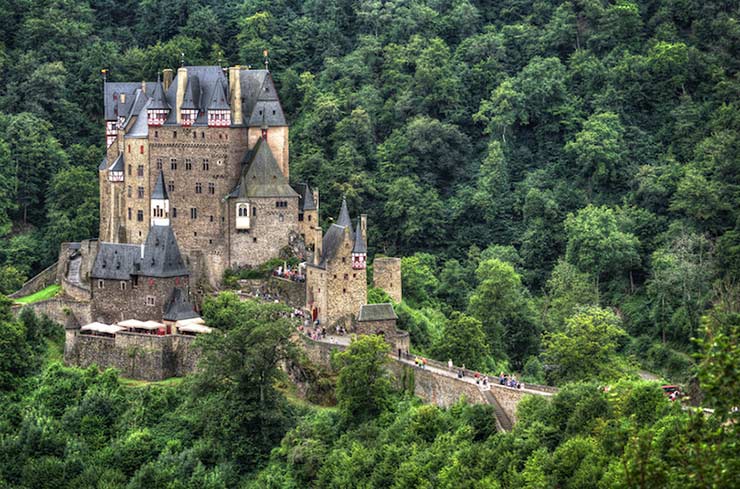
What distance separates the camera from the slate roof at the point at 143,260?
246 ft

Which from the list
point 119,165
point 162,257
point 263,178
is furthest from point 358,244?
point 119,165

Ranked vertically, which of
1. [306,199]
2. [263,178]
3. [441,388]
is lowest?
[441,388]

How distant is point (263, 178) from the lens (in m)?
78.6

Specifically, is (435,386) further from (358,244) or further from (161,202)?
(161,202)

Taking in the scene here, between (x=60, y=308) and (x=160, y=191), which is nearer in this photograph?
(x=60, y=308)

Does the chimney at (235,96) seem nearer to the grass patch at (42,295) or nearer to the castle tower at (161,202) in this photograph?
the castle tower at (161,202)

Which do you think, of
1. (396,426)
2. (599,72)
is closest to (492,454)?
(396,426)

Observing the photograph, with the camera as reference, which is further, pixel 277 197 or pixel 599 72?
pixel 599 72

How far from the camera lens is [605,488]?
51938 millimetres

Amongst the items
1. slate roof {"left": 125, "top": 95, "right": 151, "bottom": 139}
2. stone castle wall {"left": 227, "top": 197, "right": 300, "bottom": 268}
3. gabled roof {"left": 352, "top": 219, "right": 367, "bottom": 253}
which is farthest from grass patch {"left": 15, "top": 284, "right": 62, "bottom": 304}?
gabled roof {"left": 352, "top": 219, "right": 367, "bottom": 253}

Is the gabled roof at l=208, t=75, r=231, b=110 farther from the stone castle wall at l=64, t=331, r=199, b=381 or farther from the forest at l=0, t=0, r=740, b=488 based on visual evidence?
the stone castle wall at l=64, t=331, r=199, b=381

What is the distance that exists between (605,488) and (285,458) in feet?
63.1

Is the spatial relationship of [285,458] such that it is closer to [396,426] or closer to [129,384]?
[396,426]

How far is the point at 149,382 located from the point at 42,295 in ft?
40.3
